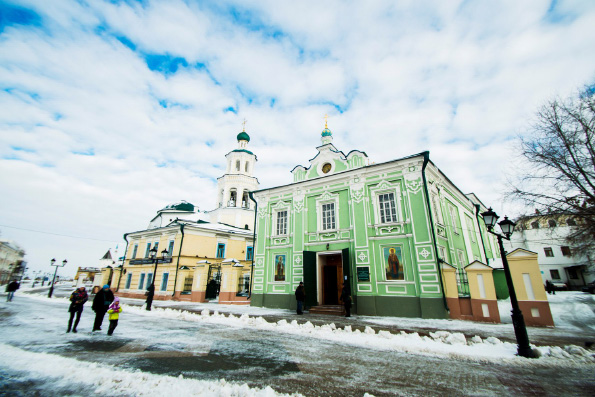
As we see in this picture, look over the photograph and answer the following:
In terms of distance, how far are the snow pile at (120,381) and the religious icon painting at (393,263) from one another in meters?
11.1

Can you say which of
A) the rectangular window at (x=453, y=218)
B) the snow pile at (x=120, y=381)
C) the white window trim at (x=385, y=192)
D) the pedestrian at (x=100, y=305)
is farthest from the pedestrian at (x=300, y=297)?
the rectangular window at (x=453, y=218)

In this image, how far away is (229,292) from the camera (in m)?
18.9

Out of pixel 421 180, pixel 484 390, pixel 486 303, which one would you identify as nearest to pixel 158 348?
pixel 484 390

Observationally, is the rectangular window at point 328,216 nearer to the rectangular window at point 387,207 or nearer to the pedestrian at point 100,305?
the rectangular window at point 387,207

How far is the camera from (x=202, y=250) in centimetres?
2611

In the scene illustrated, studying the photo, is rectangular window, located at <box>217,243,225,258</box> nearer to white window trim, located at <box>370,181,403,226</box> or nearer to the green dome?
the green dome

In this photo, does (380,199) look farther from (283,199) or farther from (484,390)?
(484,390)

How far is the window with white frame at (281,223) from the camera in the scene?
1802 cm

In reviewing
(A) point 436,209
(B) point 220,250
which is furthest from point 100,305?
(B) point 220,250

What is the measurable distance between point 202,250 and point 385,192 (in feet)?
62.6

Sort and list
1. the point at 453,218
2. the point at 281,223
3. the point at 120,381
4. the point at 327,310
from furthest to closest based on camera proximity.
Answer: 1. the point at 281,223
2. the point at 453,218
3. the point at 327,310
4. the point at 120,381

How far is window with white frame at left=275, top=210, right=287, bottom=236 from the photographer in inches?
709

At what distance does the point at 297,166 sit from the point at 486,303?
12.9 metres

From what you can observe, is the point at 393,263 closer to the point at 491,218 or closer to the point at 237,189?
the point at 491,218
